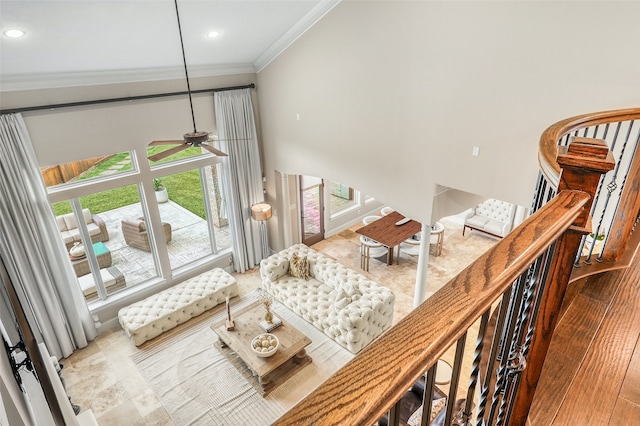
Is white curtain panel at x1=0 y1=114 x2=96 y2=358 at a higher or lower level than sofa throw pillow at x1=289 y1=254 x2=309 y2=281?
higher

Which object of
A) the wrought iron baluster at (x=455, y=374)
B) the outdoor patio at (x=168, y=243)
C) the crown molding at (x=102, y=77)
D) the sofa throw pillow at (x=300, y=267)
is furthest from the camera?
the sofa throw pillow at (x=300, y=267)

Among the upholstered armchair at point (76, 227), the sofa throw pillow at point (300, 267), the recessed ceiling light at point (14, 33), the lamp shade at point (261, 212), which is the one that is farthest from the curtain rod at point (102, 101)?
the sofa throw pillow at point (300, 267)

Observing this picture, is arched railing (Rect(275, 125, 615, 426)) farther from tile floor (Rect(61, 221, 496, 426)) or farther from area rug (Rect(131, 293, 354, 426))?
tile floor (Rect(61, 221, 496, 426))

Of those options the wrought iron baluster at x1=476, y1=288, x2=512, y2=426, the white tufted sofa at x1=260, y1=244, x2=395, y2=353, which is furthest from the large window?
the wrought iron baluster at x1=476, y1=288, x2=512, y2=426

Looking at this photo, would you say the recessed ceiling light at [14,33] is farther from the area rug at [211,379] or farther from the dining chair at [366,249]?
the dining chair at [366,249]

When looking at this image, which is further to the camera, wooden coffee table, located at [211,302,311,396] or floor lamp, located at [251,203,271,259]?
floor lamp, located at [251,203,271,259]

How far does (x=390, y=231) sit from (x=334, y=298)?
2.42m

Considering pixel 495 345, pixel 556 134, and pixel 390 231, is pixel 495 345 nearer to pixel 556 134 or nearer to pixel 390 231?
pixel 556 134

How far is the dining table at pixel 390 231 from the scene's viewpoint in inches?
302

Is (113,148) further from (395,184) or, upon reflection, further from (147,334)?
(395,184)

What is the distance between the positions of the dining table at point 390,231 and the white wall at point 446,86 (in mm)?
1972

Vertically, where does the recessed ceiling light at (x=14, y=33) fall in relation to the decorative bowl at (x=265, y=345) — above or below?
above

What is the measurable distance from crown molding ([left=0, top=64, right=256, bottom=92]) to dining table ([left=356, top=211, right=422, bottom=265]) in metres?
3.96

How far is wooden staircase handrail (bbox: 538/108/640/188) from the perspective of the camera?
1277mm
